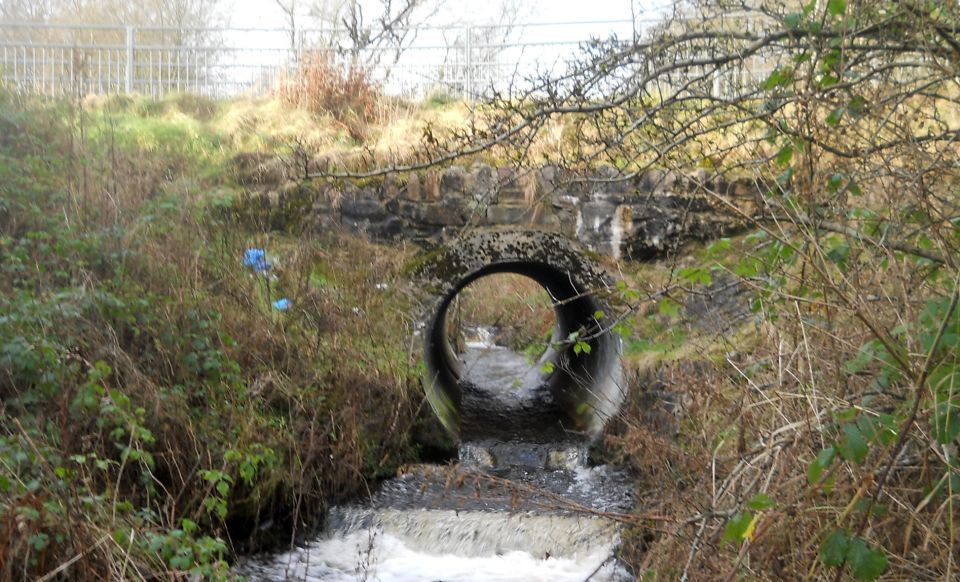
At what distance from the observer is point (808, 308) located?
3.64 meters

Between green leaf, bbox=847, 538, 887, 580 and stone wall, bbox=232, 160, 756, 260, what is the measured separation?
6.14 meters

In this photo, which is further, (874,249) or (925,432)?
(874,249)

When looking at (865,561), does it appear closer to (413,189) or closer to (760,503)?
(760,503)

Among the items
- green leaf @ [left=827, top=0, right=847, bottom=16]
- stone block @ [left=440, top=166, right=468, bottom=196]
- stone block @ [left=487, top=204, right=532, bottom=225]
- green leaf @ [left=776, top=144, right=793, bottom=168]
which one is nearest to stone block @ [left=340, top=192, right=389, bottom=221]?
stone block @ [left=440, top=166, right=468, bottom=196]

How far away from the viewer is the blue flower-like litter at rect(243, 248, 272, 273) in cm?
754

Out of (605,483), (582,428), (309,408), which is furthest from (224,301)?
(582,428)

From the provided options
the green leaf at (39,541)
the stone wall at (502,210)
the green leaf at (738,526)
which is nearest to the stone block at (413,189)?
the stone wall at (502,210)

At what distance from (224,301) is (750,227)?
4.67 meters

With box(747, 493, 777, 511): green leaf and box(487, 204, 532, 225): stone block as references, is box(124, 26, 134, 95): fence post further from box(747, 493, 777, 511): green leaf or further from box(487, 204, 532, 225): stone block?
box(747, 493, 777, 511): green leaf

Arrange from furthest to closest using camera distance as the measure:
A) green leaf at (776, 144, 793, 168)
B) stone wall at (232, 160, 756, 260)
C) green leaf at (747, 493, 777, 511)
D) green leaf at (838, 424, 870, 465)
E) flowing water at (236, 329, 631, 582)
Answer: stone wall at (232, 160, 756, 260) < flowing water at (236, 329, 631, 582) < green leaf at (776, 144, 793, 168) < green leaf at (747, 493, 777, 511) < green leaf at (838, 424, 870, 465)

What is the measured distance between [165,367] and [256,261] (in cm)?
198

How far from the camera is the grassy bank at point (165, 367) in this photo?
13.1 ft

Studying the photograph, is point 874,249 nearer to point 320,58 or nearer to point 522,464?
point 522,464

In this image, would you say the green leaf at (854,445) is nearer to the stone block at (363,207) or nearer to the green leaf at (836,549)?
the green leaf at (836,549)
